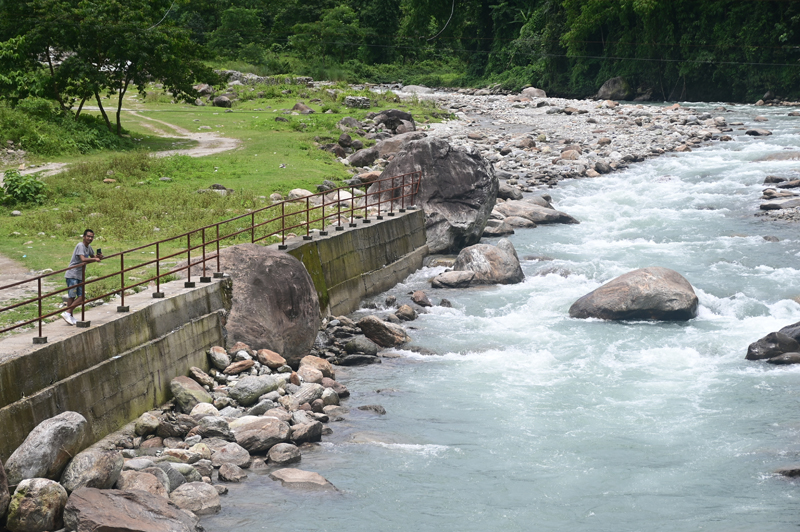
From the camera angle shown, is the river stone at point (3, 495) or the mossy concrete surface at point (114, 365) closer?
the river stone at point (3, 495)

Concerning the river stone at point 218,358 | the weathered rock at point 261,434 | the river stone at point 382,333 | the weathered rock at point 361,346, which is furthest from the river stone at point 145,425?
the river stone at point 382,333

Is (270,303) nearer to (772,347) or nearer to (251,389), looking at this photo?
(251,389)

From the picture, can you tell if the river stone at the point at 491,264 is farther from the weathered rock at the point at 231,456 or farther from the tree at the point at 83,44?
the tree at the point at 83,44

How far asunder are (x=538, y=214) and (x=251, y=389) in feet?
54.1

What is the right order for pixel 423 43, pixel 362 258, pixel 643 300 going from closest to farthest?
pixel 643 300 < pixel 362 258 < pixel 423 43

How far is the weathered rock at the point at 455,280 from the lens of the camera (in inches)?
812

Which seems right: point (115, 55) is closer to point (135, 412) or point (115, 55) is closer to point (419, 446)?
point (135, 412)

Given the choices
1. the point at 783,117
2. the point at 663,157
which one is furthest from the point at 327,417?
the point at 783,117

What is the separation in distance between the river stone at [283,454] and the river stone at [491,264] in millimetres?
10009

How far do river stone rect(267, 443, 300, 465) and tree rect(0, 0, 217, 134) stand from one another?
21.4 meters

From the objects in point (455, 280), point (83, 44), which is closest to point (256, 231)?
point (455, 280)

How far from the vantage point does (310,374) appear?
46.7 ft

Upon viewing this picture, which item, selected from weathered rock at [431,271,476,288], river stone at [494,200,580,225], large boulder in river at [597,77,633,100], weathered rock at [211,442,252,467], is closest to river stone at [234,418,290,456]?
weathered rock at [211,442,252,467]

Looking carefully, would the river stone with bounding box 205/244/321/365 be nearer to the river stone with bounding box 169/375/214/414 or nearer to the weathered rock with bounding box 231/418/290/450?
the river stone with bounding box 169/375/214/414
